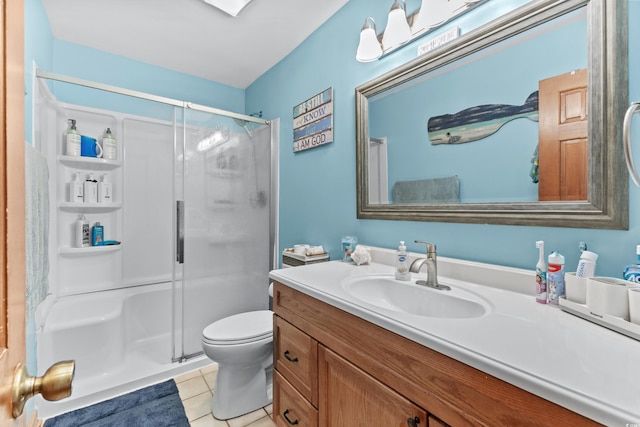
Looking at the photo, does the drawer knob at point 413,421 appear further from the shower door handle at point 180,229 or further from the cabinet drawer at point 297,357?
the shower door handle at point 180,229

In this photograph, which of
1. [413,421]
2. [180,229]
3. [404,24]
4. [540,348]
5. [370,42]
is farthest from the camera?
[180,229]

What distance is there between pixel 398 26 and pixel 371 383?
149cm

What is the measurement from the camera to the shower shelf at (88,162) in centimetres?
208

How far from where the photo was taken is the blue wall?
2.74 feet

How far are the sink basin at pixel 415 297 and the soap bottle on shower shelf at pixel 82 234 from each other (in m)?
2.21

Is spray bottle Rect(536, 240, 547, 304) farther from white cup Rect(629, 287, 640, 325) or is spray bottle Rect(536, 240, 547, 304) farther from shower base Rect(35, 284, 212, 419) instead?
shower base Rect(35, 284, 212, 419)

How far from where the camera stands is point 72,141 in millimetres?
2086

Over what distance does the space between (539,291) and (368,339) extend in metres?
0.57

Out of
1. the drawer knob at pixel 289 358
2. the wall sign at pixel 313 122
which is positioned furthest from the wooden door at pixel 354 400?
the wall sign at pixel 313 122

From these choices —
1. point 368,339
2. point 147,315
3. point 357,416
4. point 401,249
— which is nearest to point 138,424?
point 147,315

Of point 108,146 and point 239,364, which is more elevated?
point 108,146

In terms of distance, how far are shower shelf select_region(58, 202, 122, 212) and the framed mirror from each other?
218 cm

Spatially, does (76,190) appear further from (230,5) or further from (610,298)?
(610,298)

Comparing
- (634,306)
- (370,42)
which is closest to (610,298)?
(634,306)
